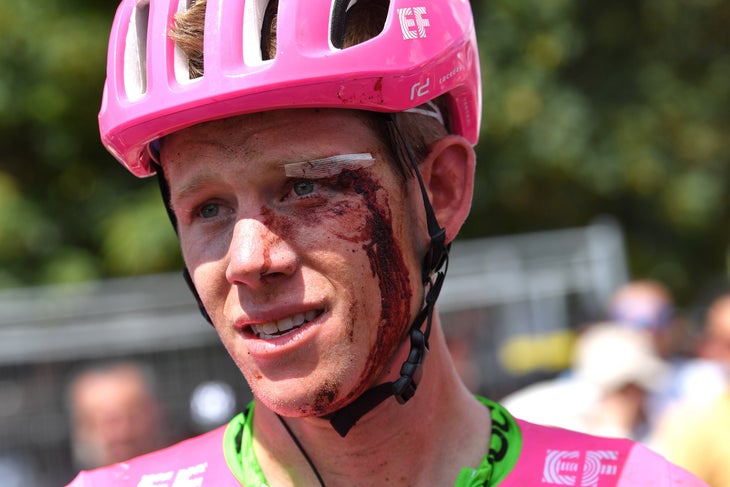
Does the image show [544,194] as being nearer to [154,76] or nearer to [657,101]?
[657,101]

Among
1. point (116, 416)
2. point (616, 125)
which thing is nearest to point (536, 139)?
point (616, 125)

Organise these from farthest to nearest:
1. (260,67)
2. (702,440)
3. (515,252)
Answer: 1. (515,252)
2. (702,440)
3. (260,67)

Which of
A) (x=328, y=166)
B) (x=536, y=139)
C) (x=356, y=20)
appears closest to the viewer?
(x=328, y=166)

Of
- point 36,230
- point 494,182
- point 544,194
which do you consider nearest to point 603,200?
point 544,194

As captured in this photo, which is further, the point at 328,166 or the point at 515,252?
the point at 515,252

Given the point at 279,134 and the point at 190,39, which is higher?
the point at 190,39

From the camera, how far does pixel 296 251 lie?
7.59 feet

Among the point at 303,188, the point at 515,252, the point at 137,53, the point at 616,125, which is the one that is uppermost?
the point at 137,53

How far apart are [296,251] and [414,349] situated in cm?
38

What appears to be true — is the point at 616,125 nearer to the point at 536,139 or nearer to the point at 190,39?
the point at 536,139

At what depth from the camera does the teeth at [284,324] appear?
231 cm

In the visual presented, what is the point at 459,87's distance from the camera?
8.77 ft

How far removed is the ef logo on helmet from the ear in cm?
29

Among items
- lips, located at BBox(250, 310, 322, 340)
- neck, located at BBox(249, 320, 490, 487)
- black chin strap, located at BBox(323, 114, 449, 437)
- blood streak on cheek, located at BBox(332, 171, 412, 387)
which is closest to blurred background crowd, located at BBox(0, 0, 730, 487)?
neck, located at BBox(249, 320, 490, 487)
